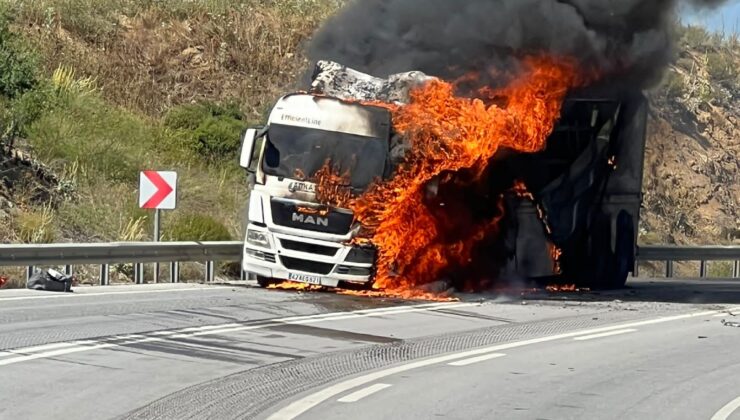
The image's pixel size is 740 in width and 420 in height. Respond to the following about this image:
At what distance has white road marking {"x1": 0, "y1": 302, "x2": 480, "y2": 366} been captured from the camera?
11.6 meters

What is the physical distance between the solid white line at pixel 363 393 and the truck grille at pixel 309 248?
7933 mm

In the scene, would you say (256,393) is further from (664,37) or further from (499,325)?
(664,37)

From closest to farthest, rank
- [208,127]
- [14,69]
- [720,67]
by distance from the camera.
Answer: [14,69] → [208,127] → [720,67]

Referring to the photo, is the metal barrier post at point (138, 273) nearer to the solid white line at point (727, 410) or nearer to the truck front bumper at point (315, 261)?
the truck front bumper at point (315, 261)

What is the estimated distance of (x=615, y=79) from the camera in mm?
21016

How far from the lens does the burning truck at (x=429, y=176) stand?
18875mm

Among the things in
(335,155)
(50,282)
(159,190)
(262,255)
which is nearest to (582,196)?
(335,155)

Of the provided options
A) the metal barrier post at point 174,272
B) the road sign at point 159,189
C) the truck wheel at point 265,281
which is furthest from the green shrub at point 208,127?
the truck wheel at point 265,281

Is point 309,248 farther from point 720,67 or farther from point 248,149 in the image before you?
point 720,67

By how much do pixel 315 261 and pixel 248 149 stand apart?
1914 mm

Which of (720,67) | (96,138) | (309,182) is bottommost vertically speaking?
(309,182)

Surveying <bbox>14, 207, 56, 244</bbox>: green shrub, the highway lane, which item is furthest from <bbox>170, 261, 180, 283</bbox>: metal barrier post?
<bbox>14, 207, 56, 244</bbox>: green shrub

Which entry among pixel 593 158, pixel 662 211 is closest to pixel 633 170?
pixel 593 158

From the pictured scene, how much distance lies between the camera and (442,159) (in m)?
19.0
